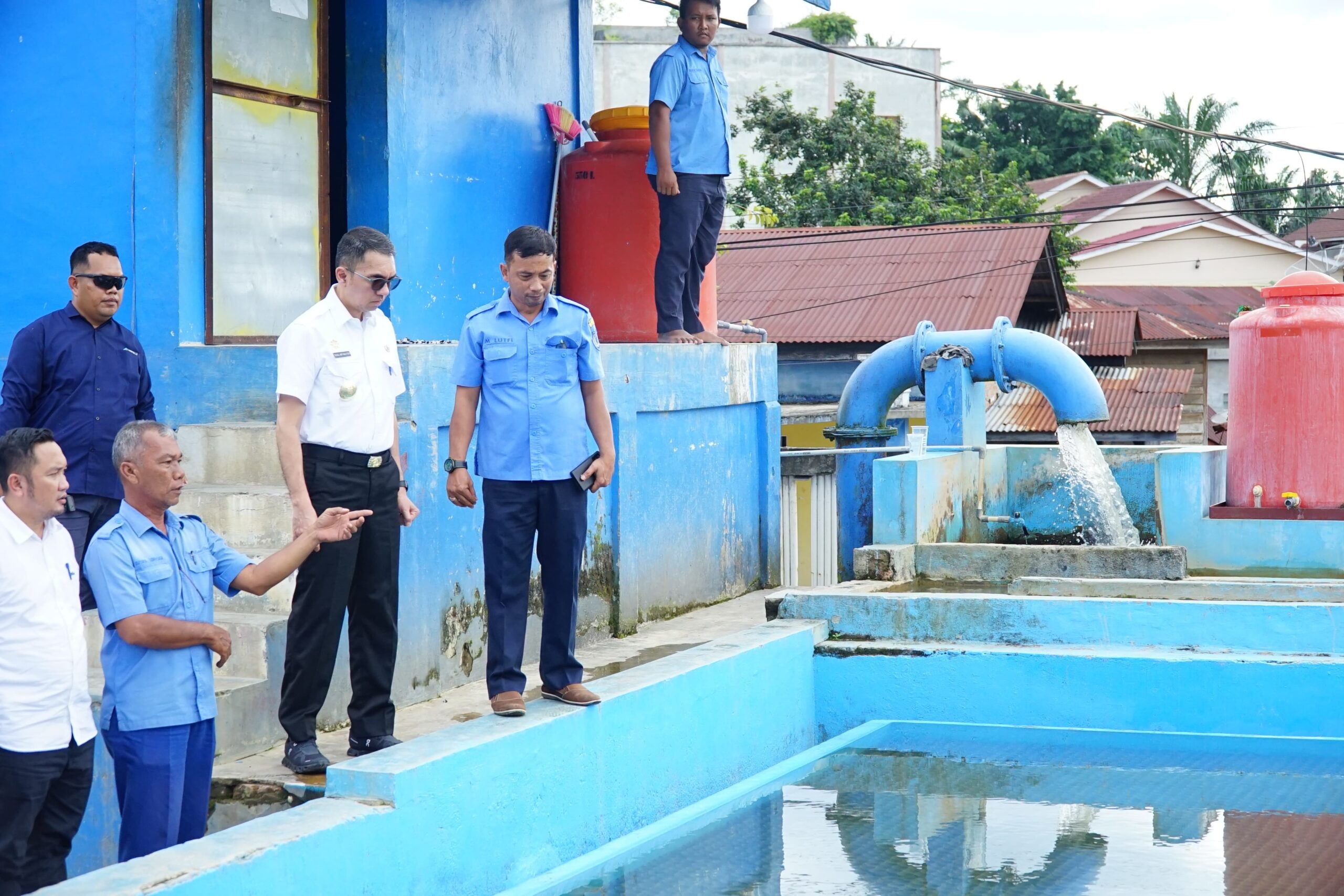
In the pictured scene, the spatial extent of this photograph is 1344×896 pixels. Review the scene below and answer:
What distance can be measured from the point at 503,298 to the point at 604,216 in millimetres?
3465

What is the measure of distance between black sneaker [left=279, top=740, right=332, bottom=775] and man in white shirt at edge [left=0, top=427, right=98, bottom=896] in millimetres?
917

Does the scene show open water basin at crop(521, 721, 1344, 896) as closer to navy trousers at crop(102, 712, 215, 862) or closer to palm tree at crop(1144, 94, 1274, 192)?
navy trousers at crop(102, 712, 215, 862)

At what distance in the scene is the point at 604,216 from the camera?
8.20 m

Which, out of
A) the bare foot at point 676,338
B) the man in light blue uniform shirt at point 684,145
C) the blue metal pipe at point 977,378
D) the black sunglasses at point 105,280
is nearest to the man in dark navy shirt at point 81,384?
the black sunglasses at point 105,280

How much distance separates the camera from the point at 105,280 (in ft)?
15.1

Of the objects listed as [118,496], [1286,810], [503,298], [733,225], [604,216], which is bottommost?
[1286,810]

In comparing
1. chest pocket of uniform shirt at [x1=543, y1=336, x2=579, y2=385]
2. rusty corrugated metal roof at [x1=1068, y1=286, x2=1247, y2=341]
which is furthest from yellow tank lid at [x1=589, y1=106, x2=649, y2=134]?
rusty corrugated metal roof at [x1=1068, y1=286, x2=1247, y2=341]

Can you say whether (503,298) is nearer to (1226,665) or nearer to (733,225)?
(1226,665)

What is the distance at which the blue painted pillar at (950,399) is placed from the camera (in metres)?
9.76

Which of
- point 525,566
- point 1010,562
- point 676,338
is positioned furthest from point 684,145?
point 525,566

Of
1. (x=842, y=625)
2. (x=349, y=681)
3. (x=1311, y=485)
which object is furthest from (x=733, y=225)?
(x=349, y=681)

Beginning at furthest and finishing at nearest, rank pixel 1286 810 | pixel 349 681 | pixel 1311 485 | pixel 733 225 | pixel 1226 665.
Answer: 1. pixel 733 225
2. pixel 1311 485
3. pixel 1226 665
4. pixel 1286 810
5. pixel 349 681

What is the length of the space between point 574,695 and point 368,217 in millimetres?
3257

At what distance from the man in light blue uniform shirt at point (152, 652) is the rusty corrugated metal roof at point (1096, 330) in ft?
64.6
